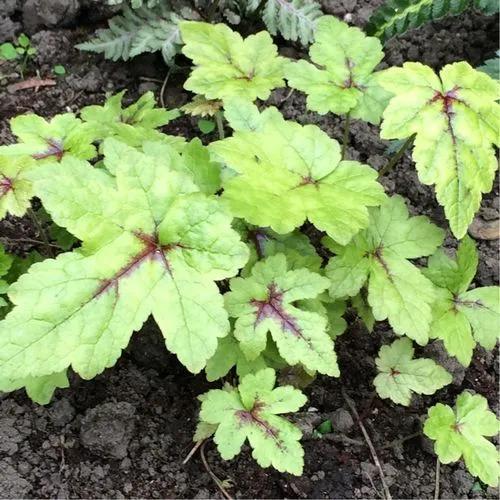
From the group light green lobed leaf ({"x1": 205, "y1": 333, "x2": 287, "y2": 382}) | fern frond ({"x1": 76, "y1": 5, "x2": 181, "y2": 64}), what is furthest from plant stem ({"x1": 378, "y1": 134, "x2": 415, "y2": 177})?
fern frond ({"x1": 76, "y1": 5, "x2": 181, "y2": 64})

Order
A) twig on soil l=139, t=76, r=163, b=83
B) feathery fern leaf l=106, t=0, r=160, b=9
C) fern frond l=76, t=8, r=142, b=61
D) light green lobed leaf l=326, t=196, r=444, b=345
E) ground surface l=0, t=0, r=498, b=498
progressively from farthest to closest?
twig on soil l=139, t=76, r=163, b=83 < fern frond l=76, t=8, r=142, b=61 < feathery fern leaf l=106, t=0, r=160, b=9 < ground surface l=0, t=0, r=498, b=498 < light green lobed leaf l=326, t=196, r=444, b=345

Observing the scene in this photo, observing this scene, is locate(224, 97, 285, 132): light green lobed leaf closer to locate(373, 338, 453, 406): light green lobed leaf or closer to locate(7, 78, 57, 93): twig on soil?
locate(373, 338, 453, 406): light green lobed leaf

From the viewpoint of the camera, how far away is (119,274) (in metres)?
1.68

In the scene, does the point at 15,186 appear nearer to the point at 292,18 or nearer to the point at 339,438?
the point at 339,438

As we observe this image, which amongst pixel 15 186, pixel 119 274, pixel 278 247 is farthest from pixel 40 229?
pixel 278 247

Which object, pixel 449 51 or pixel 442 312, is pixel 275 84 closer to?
pixel 442 312

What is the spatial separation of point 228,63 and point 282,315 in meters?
0.91

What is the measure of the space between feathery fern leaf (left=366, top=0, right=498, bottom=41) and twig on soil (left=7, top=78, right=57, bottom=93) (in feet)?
4.86

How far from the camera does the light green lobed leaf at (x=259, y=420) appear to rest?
1894 millimetres

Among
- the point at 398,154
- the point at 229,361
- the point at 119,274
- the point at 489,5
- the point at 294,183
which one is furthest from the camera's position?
the point at 489,5

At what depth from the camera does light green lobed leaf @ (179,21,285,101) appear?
2.24 m

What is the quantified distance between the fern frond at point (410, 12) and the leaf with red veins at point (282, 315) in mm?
1455

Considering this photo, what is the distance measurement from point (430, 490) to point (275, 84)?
1.43 metres

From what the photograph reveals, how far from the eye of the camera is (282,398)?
1.96 meters
